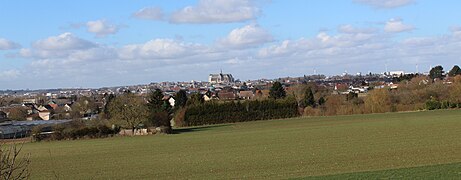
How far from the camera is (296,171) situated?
22.4 m

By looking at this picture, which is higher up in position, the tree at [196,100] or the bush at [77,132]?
the tree at [196,100]

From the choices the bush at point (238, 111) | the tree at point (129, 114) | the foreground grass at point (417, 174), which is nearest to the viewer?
the foreground grass at point (417, 174)

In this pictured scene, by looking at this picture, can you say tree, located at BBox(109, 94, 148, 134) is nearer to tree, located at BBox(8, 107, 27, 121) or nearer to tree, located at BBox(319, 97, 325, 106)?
tree, located at BBox(319, 97, 325, 106)

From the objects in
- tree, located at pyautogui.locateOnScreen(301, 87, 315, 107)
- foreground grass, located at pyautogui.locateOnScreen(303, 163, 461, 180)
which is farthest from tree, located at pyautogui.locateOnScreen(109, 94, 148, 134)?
foreground grass, located at pyautogui.locateOnScreen(303, 163, 461, 180)

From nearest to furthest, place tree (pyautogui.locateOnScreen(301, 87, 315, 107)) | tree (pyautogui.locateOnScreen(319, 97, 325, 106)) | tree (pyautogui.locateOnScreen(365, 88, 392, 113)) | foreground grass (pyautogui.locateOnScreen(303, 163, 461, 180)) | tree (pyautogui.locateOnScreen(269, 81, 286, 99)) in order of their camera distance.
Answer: foreground grass (pyautogui.locateOnScreen(303, 163, 461, 180)) → tree (pyautogui.locateOnScreen(365, 88, 392, 113)) → tree (pyautogui.locateOnScreen(319, 97, 325, 106)) → tree (pyautogui.locateOnScreen(301, 87, 315, 107)) → tree (pyautogui.locateOnScreen(269, 81, 286, 99))

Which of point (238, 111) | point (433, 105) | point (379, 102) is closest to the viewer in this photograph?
point (433, 105)

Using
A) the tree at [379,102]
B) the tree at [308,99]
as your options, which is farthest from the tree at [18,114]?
the tree at [379,102]

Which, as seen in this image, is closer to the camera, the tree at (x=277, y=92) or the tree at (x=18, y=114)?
the tree at (x=277, y=92)

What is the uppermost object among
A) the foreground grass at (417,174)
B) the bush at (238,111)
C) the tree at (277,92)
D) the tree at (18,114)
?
the tree at (277,92)

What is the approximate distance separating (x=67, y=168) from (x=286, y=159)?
11519 mm

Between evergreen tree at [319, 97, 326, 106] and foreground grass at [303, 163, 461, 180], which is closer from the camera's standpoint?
foreground grass at [303, 163, 461, 180]

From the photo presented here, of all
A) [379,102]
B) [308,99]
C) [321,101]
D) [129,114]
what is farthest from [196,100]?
[379,102]

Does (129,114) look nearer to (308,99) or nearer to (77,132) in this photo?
(77,132)

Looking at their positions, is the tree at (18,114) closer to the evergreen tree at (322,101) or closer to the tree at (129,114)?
the tree at (129,114)
